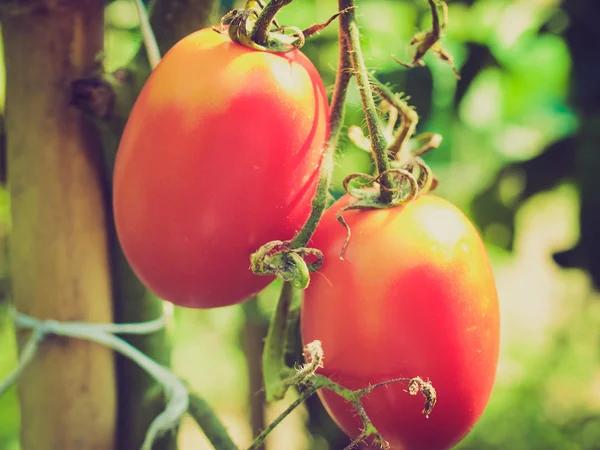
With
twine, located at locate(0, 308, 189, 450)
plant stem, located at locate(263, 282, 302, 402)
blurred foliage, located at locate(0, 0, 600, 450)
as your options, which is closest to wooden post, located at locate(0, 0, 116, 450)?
twine, located at locate(0, 308, 189, 450)

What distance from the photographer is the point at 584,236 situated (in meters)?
0.92

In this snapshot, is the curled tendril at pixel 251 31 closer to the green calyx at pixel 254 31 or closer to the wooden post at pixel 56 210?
the green calyx at pixel 254 31

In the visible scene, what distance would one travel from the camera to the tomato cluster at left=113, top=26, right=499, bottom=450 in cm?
39

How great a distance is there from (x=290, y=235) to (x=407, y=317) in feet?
0.26

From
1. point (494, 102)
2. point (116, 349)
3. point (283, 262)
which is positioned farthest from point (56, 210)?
point (494, 102)

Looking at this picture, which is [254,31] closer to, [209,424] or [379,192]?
[379,192]

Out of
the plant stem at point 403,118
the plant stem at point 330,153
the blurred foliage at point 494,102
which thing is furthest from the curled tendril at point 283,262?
the blurred foliage at point 494,102

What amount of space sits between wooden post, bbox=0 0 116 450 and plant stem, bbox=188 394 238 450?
7 centimetres

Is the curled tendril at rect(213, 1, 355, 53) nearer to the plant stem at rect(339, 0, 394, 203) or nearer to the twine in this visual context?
the plant stem at rect(339, 0, 394, 203)

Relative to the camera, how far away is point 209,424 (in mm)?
497

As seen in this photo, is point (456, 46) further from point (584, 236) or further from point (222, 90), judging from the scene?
point (222, 90)

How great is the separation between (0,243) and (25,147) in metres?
1.87

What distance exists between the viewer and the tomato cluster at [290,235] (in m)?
0.39

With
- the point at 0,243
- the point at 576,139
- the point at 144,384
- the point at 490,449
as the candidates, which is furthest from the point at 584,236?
the point at 0,243
